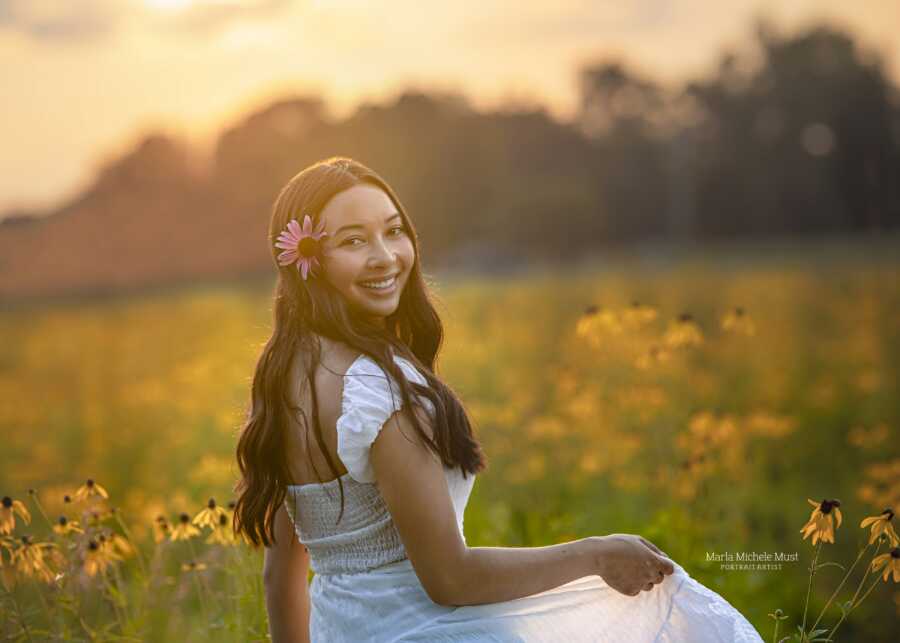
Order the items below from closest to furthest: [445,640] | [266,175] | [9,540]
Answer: [445,640] → [9,540] → [266,175]

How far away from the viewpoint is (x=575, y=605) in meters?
1.83

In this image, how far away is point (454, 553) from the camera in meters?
1.62

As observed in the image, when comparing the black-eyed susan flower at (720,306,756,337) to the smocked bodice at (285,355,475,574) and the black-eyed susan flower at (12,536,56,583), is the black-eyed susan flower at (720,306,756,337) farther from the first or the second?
the black-eyed susan flower at (12,536,56,583)

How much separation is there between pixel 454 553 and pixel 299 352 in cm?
52

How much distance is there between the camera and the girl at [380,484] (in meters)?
1.63

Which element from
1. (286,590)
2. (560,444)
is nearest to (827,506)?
(286,590)

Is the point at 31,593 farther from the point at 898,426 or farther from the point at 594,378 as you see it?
the point at 898,426

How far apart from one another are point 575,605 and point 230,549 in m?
1.12

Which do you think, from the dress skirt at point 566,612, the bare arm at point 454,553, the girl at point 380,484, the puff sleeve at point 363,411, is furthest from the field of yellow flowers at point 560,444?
the puff sleeve at point 363,411

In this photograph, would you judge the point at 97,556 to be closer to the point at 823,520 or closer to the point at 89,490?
the point at 89,490

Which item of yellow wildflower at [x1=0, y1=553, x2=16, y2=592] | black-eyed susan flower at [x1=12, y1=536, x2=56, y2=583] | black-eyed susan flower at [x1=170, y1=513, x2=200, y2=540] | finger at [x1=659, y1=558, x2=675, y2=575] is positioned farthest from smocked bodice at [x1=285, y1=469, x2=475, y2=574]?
yellow wildflower at [x1=0, y1=553, x2=16, y2=592]

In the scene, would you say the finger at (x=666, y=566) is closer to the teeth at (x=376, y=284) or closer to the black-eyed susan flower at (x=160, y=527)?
the teeth at (x=376, y=284)

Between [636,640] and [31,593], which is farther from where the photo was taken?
[31,593]

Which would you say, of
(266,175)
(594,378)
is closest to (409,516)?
(594,378)
